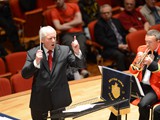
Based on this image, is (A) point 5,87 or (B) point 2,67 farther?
(B) point 2,67

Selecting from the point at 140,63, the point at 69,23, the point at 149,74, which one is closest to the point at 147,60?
the point at 140,63

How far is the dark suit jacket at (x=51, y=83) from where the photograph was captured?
3.07 meters

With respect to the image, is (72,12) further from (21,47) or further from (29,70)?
(29,70)

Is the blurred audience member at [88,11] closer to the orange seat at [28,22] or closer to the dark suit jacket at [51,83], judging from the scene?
the orange seat at [28,22]

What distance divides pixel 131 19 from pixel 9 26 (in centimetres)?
165

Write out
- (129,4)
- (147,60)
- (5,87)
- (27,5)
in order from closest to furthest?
1. (147,60)
2. (5,87)
3. (129,4)
4. (27,5)

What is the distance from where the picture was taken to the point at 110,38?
204 inches

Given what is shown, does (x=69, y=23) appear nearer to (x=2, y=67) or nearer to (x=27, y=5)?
(x=27, y=5)

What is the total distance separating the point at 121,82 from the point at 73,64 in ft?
1.28

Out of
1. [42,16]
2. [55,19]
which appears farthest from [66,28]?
[42,16]

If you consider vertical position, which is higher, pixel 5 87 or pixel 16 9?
pixel 16 9

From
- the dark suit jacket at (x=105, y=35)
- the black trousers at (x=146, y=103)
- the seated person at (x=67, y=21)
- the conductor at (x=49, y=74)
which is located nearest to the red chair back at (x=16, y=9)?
the seated person at (x=67, y=21)

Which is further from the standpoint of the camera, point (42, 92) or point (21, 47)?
point (21, 47)

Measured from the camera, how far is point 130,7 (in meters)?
5.42
